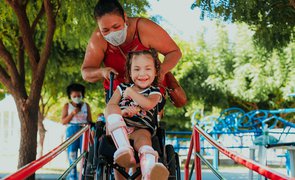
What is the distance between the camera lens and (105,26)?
429cm

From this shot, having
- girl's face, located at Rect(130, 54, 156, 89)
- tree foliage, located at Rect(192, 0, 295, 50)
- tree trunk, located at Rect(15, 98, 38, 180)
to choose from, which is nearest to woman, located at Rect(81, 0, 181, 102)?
girl's face, located at Rect(130, 54, 156, 89)

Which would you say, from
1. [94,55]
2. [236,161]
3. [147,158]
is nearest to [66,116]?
[94,55]

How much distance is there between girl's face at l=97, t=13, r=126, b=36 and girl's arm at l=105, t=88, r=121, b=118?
589 millimetres

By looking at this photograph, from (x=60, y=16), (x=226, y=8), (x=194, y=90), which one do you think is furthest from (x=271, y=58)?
(x=226, y=8)

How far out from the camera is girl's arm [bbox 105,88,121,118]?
382cm

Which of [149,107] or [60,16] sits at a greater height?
[60,16]

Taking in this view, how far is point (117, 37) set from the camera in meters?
4.39

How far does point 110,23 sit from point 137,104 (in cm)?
74

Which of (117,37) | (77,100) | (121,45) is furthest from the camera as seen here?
(77,100)

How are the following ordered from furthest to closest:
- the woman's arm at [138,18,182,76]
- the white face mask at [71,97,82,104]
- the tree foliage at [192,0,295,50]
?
1. the white face mask at [71,97,82,104]
2. the tree foliage at [192,0,295,50]
3. the woman's arm at [138,18,182,76]

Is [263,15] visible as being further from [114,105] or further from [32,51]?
[114,105]

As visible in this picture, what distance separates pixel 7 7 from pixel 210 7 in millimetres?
4823

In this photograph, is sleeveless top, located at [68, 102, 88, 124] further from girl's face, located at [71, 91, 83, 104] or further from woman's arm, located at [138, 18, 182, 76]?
woman's arm, located at [138, 18, 182, 76]

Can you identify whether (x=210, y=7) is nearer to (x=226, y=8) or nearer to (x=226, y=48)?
(x=226, y=8)
